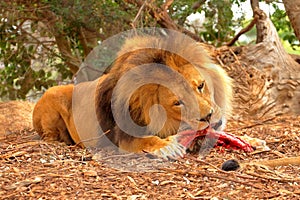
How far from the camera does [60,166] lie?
312 centimetres

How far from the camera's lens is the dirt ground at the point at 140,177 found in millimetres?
2611

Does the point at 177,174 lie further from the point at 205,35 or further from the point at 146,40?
the point at 205,35

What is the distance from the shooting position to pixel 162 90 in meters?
3.43

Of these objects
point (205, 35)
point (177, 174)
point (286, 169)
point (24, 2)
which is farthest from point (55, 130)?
point (205, 35)

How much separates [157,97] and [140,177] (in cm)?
73

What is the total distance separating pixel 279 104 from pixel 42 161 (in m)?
3.22

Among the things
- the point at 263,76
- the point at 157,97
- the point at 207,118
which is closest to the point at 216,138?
the point at 207,118

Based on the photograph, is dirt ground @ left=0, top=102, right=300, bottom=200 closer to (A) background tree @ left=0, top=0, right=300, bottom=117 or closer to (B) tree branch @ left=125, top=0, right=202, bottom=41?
(A) background tree @ left=0, top=0, right=300, bottom=117

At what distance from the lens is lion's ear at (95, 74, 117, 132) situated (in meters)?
3.65

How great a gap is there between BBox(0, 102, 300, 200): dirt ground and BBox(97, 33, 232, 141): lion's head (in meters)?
0.25

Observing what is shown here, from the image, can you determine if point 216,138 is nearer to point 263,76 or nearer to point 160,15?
point 263,76

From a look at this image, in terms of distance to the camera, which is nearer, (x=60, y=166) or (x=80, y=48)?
(x=60, y=166)

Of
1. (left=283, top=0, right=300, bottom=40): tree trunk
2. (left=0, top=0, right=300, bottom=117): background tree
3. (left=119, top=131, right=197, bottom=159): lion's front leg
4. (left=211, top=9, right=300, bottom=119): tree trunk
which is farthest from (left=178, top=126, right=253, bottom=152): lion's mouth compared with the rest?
(left=283, top=0, right=300, bottom=40): tree trunk

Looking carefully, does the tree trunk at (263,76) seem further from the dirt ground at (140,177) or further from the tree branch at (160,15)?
the dirt ground at (140,177)
